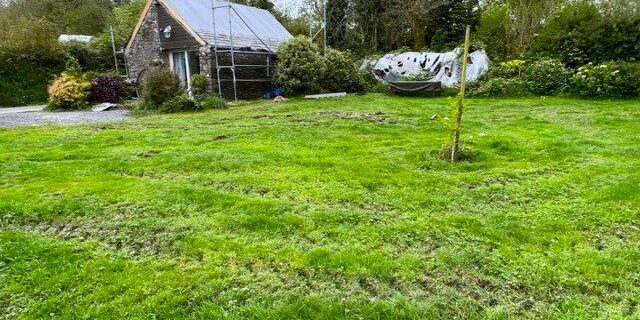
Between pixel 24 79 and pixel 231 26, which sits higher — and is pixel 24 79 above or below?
below

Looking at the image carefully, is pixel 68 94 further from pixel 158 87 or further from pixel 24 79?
pixel 24 79

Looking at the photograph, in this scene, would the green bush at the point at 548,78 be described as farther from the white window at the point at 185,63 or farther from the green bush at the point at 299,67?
the white window at the point at 185,63

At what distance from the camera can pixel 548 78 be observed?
1404 cm

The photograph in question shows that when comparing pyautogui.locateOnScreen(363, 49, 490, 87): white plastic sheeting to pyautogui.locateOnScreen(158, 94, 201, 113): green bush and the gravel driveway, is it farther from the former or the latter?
the gravel driveway

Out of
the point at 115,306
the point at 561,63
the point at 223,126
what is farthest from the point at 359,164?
the point at 561,63

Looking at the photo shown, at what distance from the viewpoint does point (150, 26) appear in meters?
17.3

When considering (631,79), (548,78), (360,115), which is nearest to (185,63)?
(360,115)

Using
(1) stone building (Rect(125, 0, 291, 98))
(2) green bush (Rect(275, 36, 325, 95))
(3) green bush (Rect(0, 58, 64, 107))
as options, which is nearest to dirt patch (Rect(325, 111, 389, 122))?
(2) green bush (Rect(275, 36, 325, 95))

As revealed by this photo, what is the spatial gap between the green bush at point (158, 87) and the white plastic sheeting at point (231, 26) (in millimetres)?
2733

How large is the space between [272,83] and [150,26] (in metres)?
5.55

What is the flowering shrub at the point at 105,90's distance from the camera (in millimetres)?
15711

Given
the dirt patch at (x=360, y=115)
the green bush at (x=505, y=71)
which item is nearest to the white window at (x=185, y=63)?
the dirt patch at (x=360, y=115)

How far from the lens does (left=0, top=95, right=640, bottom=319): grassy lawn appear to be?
108 inches

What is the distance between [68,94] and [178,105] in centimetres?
471
